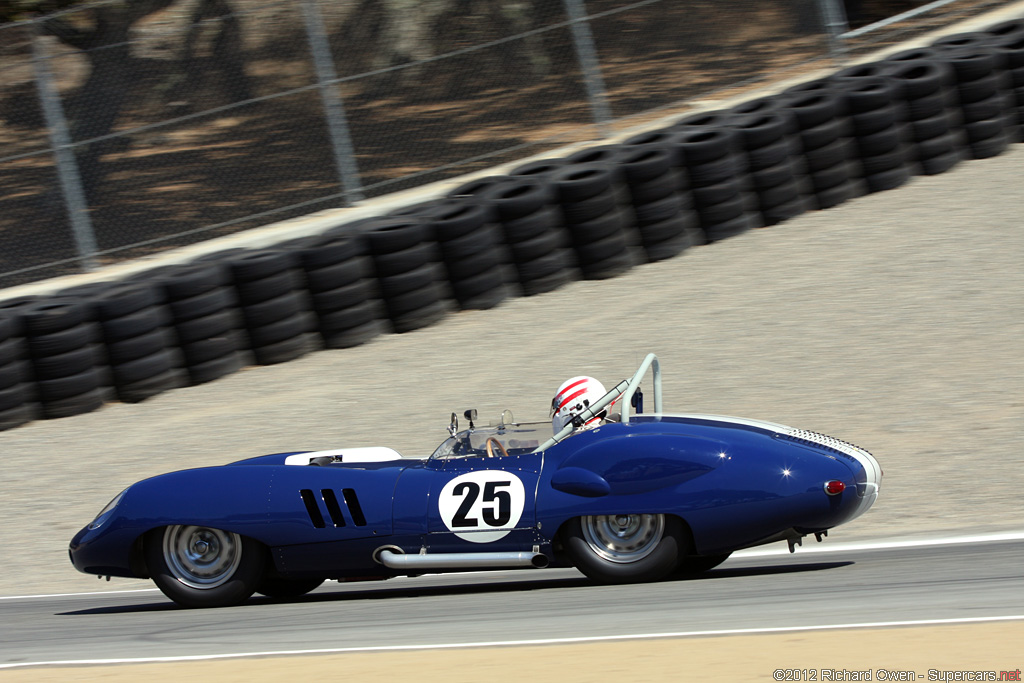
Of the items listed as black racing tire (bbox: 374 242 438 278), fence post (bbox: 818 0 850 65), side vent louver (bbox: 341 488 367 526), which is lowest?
side vent louver (bbox: 341 488 367 526)

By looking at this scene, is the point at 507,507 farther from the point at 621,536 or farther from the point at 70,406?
the point at 70,406

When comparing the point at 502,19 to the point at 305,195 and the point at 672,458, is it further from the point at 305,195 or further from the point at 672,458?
the point at 672,458

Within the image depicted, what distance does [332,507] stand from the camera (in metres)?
6.05

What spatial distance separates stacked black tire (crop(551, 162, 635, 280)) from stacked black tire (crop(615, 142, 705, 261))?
131 mm

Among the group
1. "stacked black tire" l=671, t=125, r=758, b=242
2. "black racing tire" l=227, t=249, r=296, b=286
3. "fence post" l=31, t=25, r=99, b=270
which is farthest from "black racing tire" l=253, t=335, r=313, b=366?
"stacked black tire" l=671, t=125, r=758, b=242

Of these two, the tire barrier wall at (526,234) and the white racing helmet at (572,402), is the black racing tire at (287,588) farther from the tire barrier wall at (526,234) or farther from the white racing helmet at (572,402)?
the tire barrier wall at (526,234)

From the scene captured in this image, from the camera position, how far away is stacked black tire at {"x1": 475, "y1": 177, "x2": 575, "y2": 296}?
11.4 m

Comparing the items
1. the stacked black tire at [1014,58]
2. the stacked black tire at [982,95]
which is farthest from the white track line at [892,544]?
the stacked black tire at [1014,58]

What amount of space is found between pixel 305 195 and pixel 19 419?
12.7 ft

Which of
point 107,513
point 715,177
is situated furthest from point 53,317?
point 715,177

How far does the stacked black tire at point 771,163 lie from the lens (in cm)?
1191

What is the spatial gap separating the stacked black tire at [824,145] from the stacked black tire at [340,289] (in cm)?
438

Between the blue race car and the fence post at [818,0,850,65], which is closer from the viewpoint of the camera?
the blue race car

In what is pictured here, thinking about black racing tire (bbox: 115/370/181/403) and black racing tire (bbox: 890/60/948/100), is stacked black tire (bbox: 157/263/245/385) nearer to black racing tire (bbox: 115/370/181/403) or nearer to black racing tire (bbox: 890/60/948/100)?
black racing tire (bbox: 115/370/181/403)
